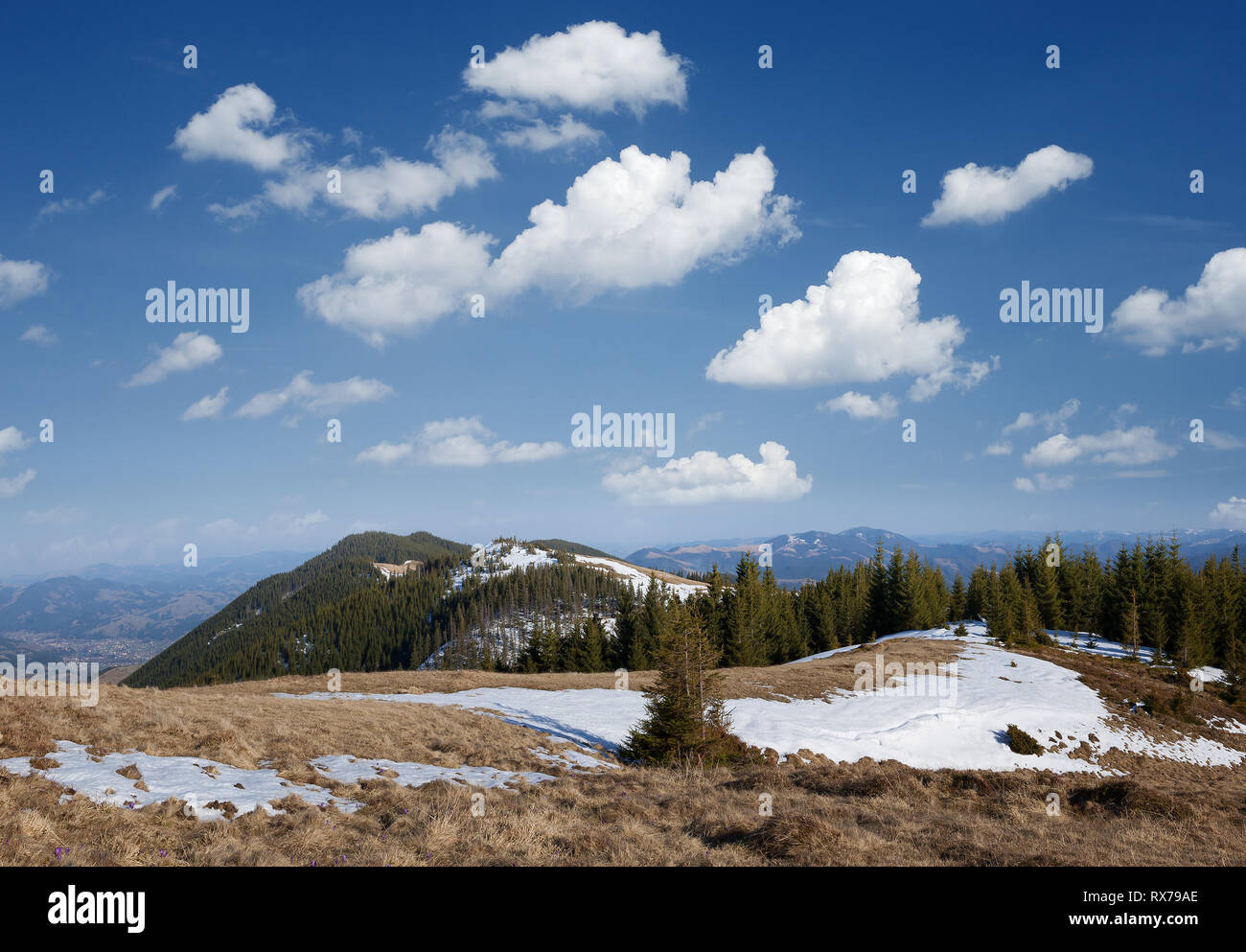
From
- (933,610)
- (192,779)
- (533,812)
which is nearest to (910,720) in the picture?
(533,812)

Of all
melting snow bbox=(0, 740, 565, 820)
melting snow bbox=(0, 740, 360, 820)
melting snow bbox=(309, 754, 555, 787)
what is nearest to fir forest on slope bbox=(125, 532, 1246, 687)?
melting snow bbox=(309, 754, 555, 787)

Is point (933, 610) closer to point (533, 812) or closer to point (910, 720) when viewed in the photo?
point (910, 720)

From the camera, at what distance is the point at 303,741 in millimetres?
17094

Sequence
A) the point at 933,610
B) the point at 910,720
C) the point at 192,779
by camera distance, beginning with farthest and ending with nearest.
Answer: the point at 933,610 < the point at 910,720 < the point at 192,779

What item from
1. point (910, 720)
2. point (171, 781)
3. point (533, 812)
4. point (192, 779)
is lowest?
point (910, 720)

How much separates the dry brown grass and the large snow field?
4269 millimetres

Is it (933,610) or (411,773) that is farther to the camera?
(933,610)

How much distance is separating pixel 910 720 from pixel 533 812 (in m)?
29.0

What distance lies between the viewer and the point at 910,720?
3325 centimetres

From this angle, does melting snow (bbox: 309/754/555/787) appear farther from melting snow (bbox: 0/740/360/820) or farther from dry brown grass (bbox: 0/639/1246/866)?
melting snow (bbox: 0/740/360/820)
